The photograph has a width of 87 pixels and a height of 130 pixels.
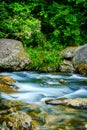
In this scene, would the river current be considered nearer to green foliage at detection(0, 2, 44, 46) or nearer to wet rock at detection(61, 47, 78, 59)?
wet rock at detection(61, 47, 78, 59)

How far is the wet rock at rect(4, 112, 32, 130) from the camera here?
20.6ft

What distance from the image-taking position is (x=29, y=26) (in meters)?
14.0

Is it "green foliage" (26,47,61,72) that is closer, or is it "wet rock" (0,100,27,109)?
"wet rock" (0,100,27,109)

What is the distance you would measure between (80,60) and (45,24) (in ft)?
11.3

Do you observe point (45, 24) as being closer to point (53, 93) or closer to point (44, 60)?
point (44, 60)

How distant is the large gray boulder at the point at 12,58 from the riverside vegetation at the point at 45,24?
96 cm

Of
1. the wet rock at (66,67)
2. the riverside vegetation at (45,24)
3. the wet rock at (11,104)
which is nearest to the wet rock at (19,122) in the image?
the wet rock at (11,104)

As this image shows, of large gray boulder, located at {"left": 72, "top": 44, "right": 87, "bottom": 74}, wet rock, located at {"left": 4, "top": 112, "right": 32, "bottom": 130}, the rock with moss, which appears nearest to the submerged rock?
→ wet rock, located at {"left": 4, "top": 112, "right": 32, "bottom": 130}

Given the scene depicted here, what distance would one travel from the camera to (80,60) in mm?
12297

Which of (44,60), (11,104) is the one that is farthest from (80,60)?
(11,104)

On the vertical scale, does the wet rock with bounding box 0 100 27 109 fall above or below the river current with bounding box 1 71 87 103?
above

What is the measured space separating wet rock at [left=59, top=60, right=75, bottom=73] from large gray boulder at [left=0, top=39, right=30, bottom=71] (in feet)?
4.46

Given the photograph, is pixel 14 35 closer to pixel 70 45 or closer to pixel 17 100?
pixel 70 45

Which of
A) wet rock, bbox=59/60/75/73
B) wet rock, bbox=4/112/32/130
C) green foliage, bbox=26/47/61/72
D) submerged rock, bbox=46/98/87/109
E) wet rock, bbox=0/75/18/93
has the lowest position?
wet rock, bbox=59/60/75/73
